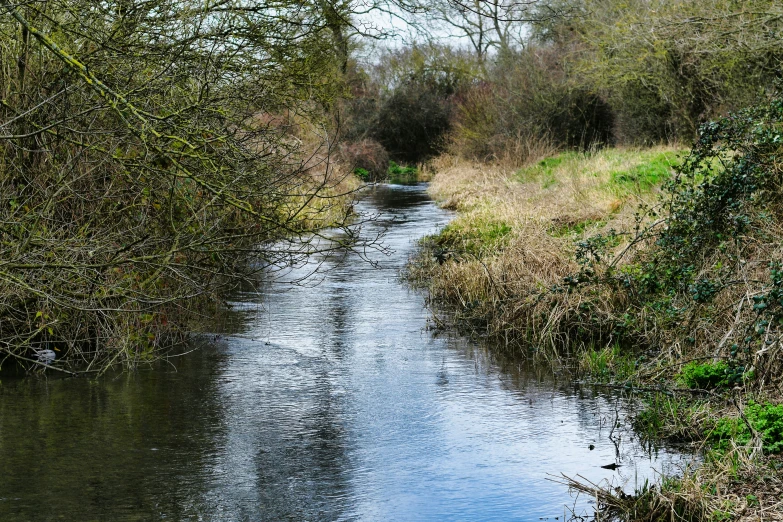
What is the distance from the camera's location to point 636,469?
6.33 meters

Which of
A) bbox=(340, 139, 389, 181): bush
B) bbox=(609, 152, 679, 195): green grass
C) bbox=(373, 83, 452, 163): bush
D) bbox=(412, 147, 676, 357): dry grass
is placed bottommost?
bbox=(412, 147, 676, 357): dry grass

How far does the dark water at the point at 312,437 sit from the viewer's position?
5750 mm

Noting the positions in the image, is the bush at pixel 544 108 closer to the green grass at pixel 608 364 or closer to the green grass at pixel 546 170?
the green grass at pixel 546 170

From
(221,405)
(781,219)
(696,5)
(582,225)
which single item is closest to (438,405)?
(221,405)

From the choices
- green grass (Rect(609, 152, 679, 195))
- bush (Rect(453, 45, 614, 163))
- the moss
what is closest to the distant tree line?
bush (Rect(453, 45, 614, 163))

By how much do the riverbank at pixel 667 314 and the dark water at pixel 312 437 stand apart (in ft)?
1.59

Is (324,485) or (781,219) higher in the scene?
(781,219)

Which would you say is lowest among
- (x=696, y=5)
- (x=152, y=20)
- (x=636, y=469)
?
(x=636, y=469)

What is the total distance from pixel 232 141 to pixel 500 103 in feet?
81.5

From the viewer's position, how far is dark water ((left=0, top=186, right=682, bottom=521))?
5750 mm

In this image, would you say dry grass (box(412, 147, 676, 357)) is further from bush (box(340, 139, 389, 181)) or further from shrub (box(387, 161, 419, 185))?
shrub (box(387, 161, 419, 185))

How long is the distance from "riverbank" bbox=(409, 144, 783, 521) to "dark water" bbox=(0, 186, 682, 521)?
48 centimetres

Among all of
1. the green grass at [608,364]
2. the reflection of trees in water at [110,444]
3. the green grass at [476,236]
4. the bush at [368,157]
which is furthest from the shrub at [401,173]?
the reflection of trees in water at [110,444]

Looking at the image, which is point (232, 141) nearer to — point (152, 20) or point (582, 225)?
point (152, 20)
